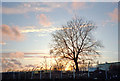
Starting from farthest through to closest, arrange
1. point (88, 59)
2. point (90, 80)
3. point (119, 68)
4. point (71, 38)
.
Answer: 1. point (71, 38)
2. point (88, 59)
3. point (119, 68)
4. point (90, 80)

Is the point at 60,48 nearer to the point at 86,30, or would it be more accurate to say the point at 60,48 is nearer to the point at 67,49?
the point at 67,49

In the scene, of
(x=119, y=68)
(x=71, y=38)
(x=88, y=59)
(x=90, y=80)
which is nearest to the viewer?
(x=90, y=80)

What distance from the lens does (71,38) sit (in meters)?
34.5

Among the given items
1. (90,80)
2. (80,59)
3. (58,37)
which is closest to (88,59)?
(80,59)

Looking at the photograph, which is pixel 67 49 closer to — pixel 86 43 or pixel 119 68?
pixel 86 43

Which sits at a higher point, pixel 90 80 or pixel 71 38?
pixel 71 38

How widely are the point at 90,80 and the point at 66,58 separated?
15.4m

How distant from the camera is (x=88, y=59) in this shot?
3244 centimetres

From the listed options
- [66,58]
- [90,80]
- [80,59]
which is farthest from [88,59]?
[90,80]

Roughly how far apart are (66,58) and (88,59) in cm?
444

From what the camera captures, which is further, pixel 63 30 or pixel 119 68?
pixel 63 30

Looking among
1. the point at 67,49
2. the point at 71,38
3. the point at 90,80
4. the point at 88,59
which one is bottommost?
the point at 90,80

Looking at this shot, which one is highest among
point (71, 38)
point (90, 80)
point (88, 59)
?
point (71, 38)

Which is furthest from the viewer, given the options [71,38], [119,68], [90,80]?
[71,38]
